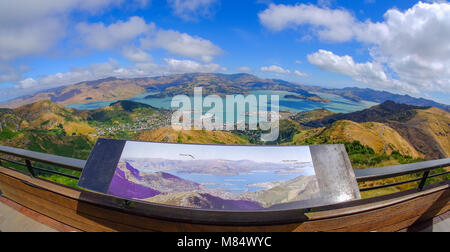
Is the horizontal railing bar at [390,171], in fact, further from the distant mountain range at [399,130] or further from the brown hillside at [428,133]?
the brown hillside at [428,133]

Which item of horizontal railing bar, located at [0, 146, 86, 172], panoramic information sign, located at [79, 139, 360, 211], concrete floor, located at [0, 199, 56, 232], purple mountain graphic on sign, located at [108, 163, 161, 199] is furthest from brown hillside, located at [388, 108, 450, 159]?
concrete floor, located at [0, 199, 56, 232]

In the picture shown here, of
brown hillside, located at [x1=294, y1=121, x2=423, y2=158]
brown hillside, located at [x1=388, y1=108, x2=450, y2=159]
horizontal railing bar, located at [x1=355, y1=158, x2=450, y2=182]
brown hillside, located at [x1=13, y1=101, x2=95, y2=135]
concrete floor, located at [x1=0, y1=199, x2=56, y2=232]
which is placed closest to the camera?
horizontal railing bar, located at [x1=355, y1=158, x2=450, y2=182]

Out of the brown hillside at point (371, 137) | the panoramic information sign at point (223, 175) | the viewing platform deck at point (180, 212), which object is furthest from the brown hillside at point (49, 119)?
the panoramic information sign at point (223, 175)

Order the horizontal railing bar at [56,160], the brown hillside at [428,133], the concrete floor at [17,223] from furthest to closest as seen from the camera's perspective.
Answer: the brown hillside at [428,133] → the concrete floor at [17,223] → the horizontal railing bar at [56,160]

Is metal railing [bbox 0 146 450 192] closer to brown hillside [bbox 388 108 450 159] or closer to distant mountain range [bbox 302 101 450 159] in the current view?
distant mountain range [bbox 302 101 450 159]

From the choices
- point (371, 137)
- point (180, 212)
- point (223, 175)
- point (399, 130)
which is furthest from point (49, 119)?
point (399, 130)
